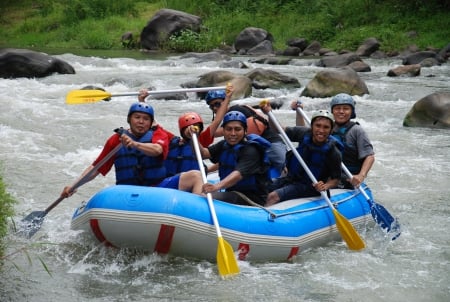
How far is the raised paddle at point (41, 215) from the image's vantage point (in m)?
5.34

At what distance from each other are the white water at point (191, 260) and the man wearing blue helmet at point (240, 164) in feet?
1.91

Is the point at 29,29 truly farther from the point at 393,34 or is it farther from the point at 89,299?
the point at 89,299

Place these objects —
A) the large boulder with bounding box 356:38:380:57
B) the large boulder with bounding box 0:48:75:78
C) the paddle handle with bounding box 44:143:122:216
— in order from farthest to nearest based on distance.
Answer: the large boulder with bounding box 356:38:380:57 → the large boulder with bounding box 0:48:75:78 → the paddle handle with bounding box 44:143:122:216

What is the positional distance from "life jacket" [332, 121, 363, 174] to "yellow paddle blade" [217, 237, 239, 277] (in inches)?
75.4

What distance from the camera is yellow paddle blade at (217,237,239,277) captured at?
466 centimetres

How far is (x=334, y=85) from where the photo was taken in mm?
12656

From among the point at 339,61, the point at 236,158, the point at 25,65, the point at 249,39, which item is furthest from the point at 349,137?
the point at 249,39

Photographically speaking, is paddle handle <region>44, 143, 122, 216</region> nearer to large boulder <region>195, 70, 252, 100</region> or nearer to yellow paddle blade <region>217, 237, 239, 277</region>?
yellow paddle blade <region>217, 237, 239, 277</region>

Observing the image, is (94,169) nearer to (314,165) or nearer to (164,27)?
(314,165)

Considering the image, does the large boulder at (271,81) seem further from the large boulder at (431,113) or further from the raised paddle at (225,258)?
the raised paddle at (225,258)

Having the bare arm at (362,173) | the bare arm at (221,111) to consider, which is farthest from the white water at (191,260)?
the bare arm at (221,111)

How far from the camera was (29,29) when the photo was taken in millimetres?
31359

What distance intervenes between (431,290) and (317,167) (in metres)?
1.45

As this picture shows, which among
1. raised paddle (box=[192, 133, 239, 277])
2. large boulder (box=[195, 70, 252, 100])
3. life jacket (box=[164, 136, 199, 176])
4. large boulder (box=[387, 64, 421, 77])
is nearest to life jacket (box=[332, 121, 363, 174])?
life jacket (box=[164, 136, 199, 176])
